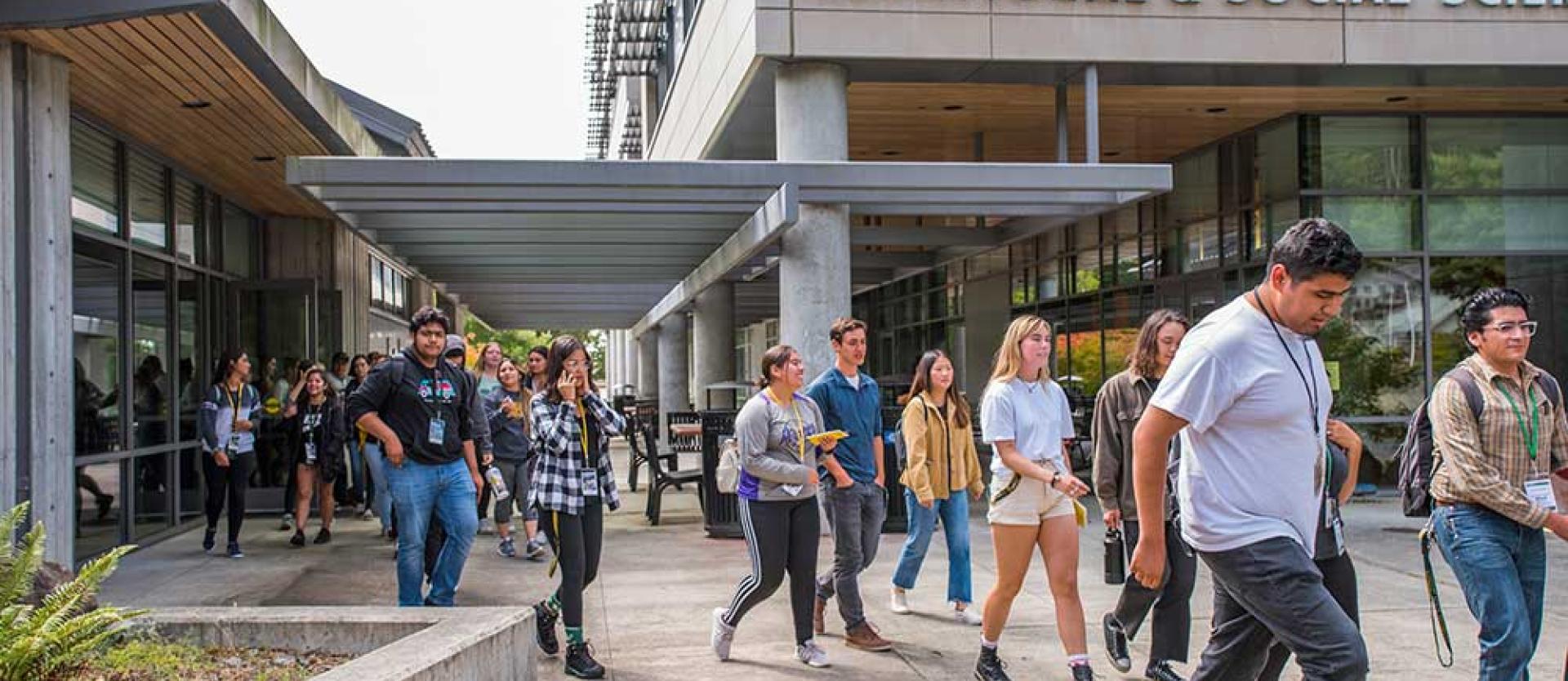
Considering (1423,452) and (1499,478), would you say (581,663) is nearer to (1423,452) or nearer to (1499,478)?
(1423,452)

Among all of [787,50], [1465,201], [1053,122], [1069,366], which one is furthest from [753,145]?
[1465,201]

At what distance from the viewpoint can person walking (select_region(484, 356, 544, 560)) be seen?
35.4 ft

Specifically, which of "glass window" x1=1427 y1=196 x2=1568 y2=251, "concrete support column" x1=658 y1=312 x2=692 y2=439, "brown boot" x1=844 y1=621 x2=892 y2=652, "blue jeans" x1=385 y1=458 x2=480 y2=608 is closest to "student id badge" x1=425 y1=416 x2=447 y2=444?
"blue jeans" x1=385 y1=458 x2=480 y2=608

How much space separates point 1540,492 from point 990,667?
91.8 inches

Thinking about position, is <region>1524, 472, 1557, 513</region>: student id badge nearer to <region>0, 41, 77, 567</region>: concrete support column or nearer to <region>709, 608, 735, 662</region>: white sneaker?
<region>709, 608, 735, 662</region>: white sneaker

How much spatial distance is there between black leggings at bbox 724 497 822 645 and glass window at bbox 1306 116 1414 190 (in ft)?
34.1

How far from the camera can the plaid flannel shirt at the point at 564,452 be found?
21.6 ft

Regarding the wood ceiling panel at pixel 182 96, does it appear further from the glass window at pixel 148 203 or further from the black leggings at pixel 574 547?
the black leggings at pixel 574 547

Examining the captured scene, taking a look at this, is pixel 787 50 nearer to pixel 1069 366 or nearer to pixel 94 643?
→ pixel 94 643

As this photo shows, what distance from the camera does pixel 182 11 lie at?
776 cm

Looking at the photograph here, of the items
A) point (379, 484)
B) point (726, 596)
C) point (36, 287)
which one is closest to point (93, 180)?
point (36, 287)

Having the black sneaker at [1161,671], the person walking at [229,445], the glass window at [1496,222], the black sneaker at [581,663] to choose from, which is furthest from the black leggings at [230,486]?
the glass window at [1496,222]

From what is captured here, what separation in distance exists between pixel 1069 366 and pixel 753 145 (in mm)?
6334

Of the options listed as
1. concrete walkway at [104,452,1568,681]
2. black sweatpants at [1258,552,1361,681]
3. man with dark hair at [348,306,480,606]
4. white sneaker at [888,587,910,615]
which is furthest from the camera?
white sneaker at [888,587,910,615]
